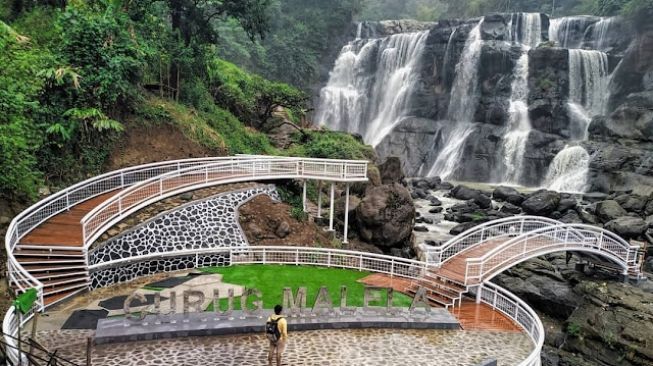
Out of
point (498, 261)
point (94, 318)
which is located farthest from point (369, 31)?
point (94, 318)

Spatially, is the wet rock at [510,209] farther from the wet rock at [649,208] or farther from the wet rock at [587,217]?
the wet rock at [649,208]

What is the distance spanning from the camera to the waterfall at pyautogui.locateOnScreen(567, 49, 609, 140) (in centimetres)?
4750

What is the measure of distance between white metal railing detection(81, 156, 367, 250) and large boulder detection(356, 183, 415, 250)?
78.4 inches

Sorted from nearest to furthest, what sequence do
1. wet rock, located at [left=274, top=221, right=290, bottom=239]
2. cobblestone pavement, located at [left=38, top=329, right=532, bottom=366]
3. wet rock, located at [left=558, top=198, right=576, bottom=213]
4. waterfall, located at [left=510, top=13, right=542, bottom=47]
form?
cobblestone pavement, located at [left=38, top=329, right=532, bottom=366] → wet rock, located at [left=274, top=221, right=290, bottom=239] → wet rock, located at [left=558, top=198, right=576, bottom=213] → waterfall, located at [left=510, top=13, right=542, bottom=47]

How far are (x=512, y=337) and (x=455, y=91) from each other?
44.1 meters

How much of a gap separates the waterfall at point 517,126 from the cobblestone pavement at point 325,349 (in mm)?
36151

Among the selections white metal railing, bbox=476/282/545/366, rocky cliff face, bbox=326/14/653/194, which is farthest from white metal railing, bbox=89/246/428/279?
rocky cliff face, bbox=326/14/653/194

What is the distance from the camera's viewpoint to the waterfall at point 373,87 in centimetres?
5691

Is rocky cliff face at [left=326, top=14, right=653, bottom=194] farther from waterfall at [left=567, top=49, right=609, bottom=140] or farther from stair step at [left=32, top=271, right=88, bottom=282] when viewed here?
stair step at [left=32, top=271, right=88, bottom=282]

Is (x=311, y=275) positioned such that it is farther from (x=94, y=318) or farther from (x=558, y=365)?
(x=558, y=365)

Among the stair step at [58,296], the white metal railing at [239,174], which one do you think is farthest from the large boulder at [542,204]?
the stair step at [58,296]

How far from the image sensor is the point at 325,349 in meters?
12.1

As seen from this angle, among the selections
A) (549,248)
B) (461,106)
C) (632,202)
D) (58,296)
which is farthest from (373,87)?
(58,296)

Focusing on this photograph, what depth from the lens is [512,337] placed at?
1356 centimetres
